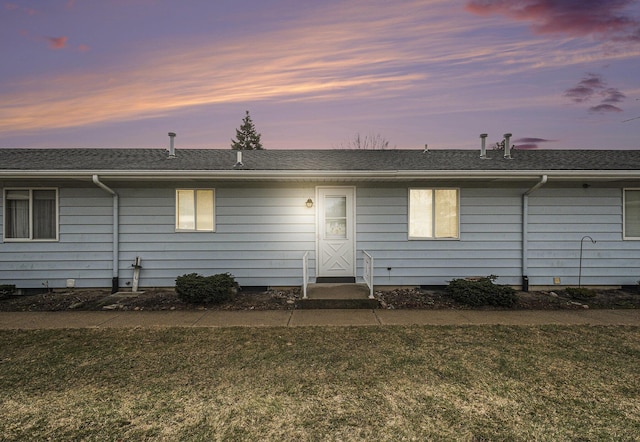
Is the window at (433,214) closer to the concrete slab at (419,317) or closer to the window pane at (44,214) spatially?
the concrete slab at (419,317)

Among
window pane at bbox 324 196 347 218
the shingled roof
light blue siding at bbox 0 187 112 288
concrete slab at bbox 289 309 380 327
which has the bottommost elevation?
concrete slab at bbox 289 309 380 327

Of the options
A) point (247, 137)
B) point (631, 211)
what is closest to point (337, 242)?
point (631, 211)

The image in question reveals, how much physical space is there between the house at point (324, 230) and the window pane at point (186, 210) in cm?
2

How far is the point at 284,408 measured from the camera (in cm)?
274

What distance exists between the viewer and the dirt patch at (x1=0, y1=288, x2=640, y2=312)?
Result: 20.4 feet

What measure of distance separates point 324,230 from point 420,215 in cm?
243

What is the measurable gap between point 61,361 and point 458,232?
7775 millimetres

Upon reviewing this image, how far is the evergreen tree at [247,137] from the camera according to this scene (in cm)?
3566

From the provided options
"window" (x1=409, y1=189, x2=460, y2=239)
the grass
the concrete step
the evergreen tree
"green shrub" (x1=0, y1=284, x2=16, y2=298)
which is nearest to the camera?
the grass

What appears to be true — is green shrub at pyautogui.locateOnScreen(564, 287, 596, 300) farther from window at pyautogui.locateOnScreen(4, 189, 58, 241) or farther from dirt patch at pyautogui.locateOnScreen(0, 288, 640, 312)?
window at pyautogui.locateOnScreen(4, 189, 58, 241)

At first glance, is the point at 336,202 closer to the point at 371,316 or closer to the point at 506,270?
the point at 371,316

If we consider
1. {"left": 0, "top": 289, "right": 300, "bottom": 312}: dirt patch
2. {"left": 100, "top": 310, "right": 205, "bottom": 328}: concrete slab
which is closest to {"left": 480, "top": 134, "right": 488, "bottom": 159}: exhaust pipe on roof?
{"left": 0, "top": 289, "right": 300, "bottom": 312}: dirt patch

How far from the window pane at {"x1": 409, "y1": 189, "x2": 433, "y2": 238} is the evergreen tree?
1207 inches

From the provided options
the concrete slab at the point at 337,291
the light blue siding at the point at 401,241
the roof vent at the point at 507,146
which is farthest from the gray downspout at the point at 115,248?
the roof vent at the point at 507,146
